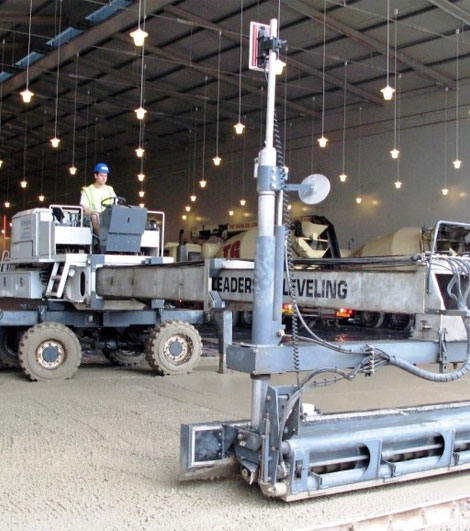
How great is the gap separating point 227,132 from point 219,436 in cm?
2997

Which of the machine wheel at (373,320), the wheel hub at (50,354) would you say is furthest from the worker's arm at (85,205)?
the machine wheel at (373,320)

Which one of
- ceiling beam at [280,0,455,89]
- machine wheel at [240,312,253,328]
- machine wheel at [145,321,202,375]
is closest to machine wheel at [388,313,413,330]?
machine wheel at [240,312,253,328]

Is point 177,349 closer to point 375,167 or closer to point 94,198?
point 94,198

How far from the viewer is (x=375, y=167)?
2767 cm

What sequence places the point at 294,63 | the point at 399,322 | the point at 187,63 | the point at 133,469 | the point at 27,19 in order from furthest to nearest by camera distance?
1. the point at 187,63
2. the point at 294,63
3. the point at 27,19
4. the point at 399,322
5. the point at 133,469

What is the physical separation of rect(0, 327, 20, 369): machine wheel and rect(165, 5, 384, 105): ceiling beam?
1282cm

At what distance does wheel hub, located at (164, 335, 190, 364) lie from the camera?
35.3 feet

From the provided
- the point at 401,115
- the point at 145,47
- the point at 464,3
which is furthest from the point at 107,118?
the point at 464,3

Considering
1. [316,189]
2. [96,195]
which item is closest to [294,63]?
[96,195]

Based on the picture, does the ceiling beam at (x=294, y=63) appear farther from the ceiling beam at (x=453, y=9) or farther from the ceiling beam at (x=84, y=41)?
the ceiling beam at (x=453, y=9)

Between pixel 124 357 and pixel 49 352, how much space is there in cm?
204

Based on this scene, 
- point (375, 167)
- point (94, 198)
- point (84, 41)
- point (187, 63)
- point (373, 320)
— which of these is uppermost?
point (84, 41)

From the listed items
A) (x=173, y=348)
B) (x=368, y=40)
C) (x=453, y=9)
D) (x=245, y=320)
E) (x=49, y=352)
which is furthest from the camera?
(x=245, y=320)

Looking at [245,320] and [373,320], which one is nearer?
[373,320]
